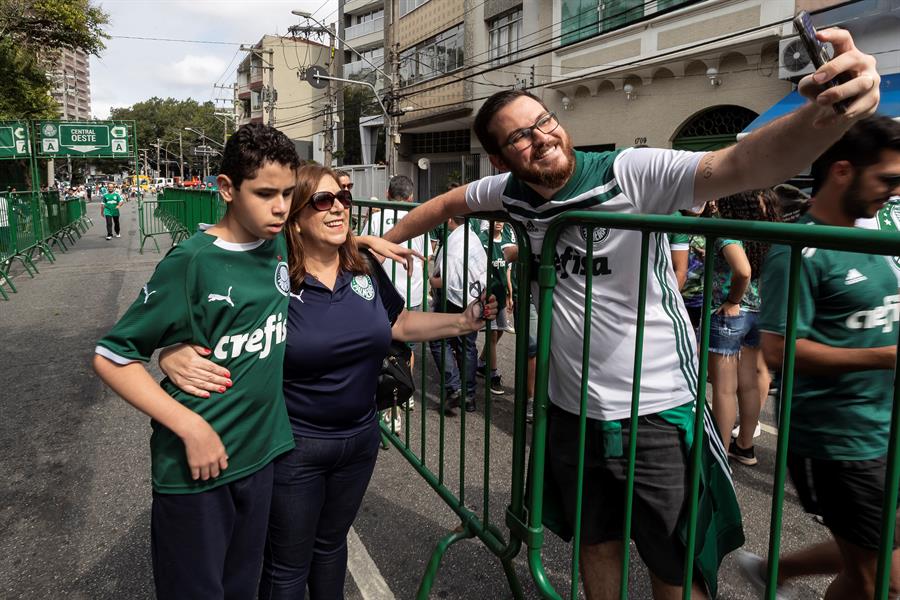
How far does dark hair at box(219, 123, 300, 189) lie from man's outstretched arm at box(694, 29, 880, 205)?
1.15 meters

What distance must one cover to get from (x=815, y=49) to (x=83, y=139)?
67.9 feet

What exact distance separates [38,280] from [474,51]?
17064 mm

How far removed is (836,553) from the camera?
2273 mm

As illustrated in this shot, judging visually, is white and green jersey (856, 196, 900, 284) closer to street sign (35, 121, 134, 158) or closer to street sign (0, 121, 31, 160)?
street sign (35, 121, 134, 158)

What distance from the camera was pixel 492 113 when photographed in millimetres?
2027

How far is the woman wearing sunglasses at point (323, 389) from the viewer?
2107mm

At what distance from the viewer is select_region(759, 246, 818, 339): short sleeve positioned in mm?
1952

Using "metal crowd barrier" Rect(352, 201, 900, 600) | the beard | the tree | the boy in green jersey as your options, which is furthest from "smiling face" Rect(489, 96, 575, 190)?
the tree

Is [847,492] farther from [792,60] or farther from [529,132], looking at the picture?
[792,60]

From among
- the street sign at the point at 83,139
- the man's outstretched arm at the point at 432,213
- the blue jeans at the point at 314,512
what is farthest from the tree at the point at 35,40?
the blue jeans at the point at 314,512

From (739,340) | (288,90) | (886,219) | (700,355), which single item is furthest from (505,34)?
(288,90)

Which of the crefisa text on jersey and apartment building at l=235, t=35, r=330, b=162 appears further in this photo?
apartment building at l=235, t=35, r=330, b=162

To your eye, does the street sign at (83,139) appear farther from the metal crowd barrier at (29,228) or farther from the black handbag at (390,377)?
the black handbag at (390,377)

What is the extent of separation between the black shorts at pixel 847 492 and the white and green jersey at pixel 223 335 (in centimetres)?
167
